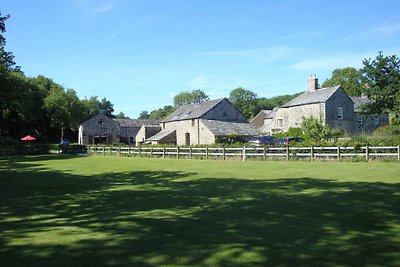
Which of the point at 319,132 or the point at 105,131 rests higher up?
the point at 105,131

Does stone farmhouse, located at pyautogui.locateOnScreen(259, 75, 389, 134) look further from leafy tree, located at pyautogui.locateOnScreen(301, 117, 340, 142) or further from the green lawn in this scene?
the green lawn

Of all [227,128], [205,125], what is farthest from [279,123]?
[205,125]

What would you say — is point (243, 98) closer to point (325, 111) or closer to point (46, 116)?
Result: point (46, 116)

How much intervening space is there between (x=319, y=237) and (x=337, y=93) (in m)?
43.4

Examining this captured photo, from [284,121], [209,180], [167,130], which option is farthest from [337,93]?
[209,180]

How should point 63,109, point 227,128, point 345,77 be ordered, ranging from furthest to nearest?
point 345,77, point 63,109, point 227,128

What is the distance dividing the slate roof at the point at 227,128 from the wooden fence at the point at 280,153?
13.2 meters

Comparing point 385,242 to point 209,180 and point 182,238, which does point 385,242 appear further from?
point 209,180

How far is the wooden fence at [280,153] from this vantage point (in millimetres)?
21781

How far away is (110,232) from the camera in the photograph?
6914mm

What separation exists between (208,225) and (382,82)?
→ 35747 mm

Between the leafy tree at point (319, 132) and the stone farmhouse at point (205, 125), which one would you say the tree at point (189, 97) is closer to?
the stone farmhouse at point (205, 125)

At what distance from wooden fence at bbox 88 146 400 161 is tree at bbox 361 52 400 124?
16.3m

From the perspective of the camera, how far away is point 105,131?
218 feet
